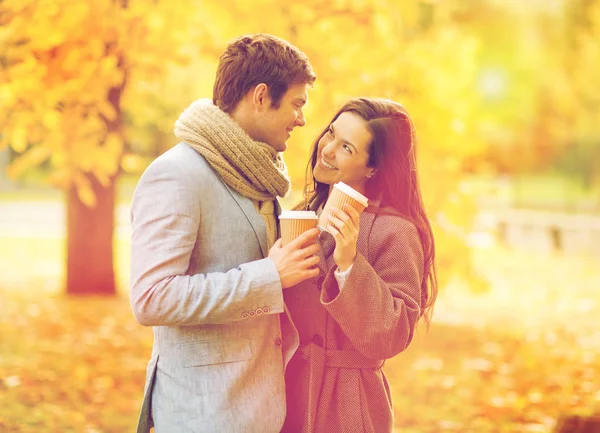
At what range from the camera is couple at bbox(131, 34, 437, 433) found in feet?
7.75

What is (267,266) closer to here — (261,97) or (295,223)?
(295,223)

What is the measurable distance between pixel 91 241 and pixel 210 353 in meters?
7.80

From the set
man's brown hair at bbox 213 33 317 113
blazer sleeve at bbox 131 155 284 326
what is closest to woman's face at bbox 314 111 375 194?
man's brown hair at bbox 213 33 317 113

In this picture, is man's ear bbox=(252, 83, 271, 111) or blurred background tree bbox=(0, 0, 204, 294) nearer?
man's ear bbox=(252, 83, 271, 111)

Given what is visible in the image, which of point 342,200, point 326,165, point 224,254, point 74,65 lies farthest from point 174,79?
point 342,200

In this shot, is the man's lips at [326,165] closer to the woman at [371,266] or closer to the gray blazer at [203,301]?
the woman at [371,266]

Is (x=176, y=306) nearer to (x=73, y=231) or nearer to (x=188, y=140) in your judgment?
(x=188, y=140)

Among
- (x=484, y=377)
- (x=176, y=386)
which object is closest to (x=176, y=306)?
(x=176, y=386)

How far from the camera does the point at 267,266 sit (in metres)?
2.40

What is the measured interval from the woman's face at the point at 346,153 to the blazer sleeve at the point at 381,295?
0.79 ft

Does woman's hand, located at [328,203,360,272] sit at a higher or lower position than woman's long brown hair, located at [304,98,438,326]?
lower

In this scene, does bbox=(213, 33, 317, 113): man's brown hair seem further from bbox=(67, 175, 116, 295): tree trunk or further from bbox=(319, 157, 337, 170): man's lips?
bbox=(67, 175, 116, 295): tree trunk

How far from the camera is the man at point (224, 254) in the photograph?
233 cm

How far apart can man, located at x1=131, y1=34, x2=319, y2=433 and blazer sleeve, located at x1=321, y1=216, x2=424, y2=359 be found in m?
0.16
